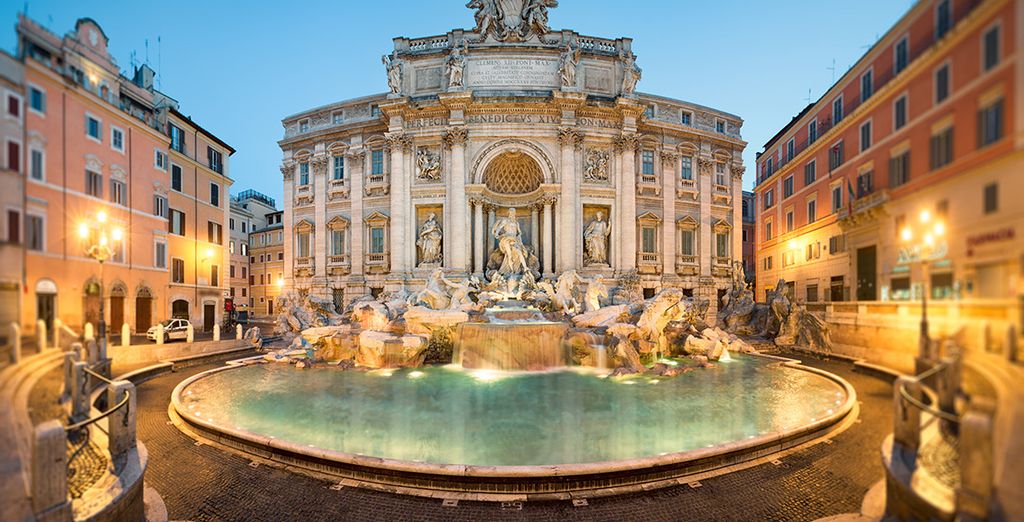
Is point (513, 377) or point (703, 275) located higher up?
point (703, 275)

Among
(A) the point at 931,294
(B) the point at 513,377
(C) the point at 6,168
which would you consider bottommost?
(B) the point at 513,377

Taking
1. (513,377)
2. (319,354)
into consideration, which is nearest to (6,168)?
(513,377)

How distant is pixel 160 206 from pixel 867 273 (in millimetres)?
6846

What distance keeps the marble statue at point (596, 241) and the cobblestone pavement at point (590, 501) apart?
56.9 ft

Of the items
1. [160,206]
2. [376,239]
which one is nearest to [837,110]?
[160,206]

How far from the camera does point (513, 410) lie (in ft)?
29.0

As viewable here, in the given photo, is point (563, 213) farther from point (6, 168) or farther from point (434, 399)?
point (6, 168)

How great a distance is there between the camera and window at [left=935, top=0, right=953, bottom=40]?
247 cm

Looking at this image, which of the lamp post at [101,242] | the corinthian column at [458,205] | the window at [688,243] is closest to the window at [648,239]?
the window at [688,243]

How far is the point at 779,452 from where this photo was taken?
6367mm

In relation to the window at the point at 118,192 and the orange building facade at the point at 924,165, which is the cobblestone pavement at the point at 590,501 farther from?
the window at the point at 118,192

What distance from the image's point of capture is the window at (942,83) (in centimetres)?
246

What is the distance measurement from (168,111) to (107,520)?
4.18 m

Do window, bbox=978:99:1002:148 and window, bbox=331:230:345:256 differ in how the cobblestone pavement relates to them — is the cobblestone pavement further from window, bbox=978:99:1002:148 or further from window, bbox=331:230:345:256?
window, bbox=331:230:345:256
